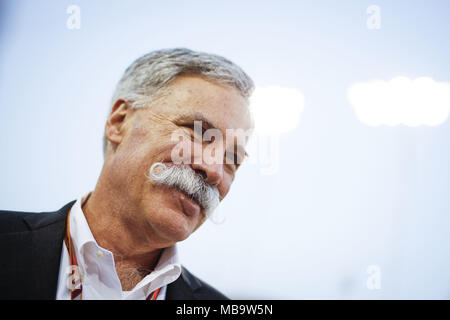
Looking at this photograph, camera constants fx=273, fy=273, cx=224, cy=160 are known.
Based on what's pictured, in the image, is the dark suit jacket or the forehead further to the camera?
the forehead

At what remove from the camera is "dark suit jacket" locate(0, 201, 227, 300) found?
0.99 metres

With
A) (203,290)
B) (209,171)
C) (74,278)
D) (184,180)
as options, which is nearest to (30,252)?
(74,278)

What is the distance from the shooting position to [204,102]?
4.32 ft

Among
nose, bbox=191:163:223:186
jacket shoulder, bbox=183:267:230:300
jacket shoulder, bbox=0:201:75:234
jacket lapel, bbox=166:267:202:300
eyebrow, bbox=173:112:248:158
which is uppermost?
eyebrow, bbox=173:112:248:158

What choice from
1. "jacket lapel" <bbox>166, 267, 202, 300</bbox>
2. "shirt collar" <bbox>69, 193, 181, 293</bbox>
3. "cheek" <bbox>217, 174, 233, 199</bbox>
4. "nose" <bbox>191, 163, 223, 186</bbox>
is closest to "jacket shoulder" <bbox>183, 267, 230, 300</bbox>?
"jacket lapel" <bbox>166, 267, 202, 300</bbox>

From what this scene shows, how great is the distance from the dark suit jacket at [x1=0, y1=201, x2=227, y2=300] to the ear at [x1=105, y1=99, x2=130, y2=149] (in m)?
0.39

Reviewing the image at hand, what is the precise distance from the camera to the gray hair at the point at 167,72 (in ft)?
4.53

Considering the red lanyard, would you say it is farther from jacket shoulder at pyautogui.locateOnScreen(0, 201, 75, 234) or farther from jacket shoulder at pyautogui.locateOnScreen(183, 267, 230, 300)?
jacket shoulder at pyautogui.locateOnScreen(183, 267, 230, 300)

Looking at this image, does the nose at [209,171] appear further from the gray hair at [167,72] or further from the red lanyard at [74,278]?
the red lanyard at [74,278]

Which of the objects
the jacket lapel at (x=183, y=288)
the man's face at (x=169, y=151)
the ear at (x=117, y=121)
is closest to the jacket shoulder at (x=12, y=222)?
the man's face at (x=169, y=151)

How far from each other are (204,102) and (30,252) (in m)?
0.96

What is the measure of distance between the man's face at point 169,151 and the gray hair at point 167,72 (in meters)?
0.04
